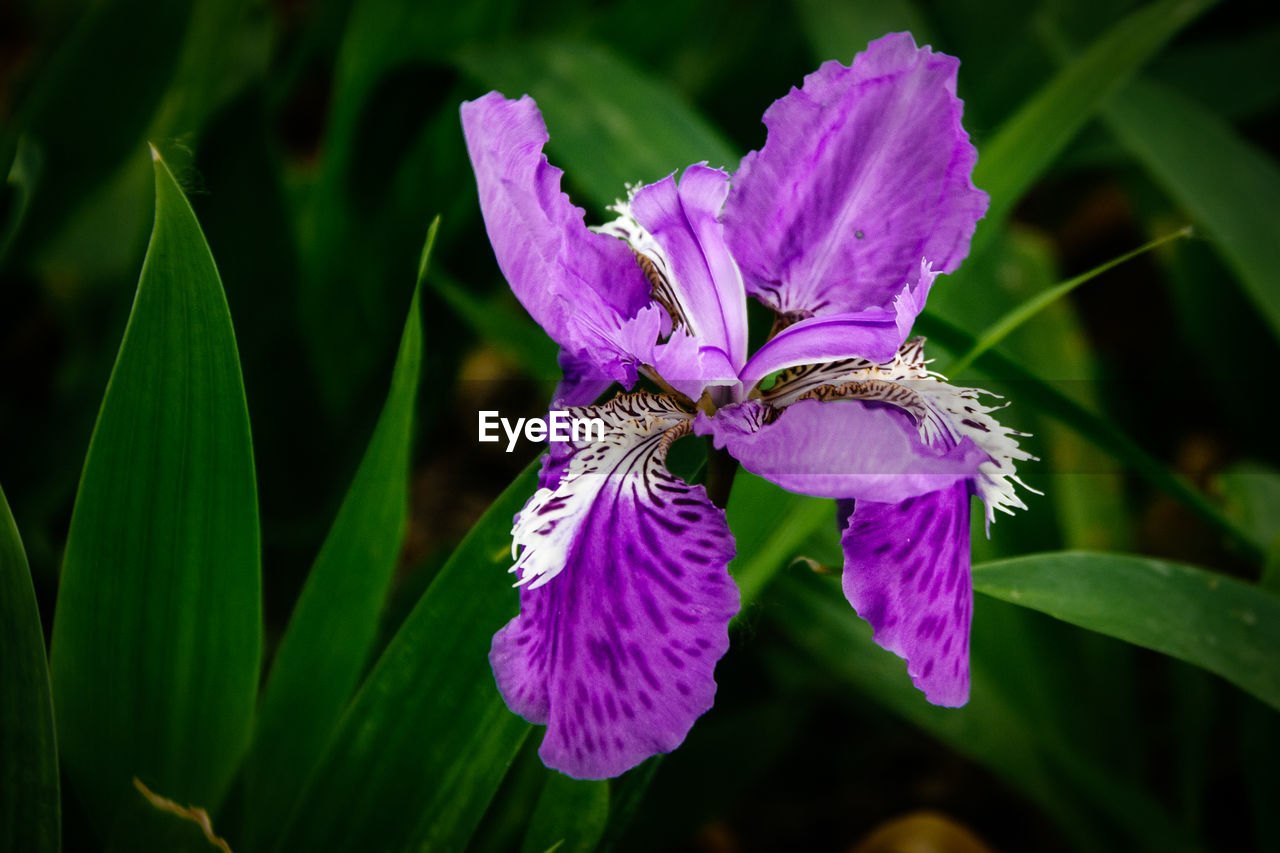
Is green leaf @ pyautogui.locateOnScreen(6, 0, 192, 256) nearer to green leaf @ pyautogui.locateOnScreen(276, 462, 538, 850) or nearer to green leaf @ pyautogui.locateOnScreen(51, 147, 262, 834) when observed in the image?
green leaf @ pyautogui.locateOnScreen(51, 147, 262, 834)

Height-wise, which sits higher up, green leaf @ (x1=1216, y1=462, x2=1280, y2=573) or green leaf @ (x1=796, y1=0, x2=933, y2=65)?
green leaf @ (x1=796, y1=0, x2=933, y2=65)

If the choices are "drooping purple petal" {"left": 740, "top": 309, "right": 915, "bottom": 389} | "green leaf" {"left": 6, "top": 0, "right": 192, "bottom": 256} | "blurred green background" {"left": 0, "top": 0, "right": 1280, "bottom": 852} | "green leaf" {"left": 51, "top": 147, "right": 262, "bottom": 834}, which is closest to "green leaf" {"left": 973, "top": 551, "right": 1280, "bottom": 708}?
"blurred green background" {"left": 0, "top": 0, "right": 1280, "bottom": 852}

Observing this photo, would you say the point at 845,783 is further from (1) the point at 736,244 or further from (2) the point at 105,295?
(2) the point at 105,295

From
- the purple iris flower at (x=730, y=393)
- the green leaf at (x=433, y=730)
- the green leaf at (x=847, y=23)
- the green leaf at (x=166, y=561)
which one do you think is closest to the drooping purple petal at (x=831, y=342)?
the purple iris flower at (x=730, y=393)

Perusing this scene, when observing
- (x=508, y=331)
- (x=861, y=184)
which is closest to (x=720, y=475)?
(x=861, y=184)

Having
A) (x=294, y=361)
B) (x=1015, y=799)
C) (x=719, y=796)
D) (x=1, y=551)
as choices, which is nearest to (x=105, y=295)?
(x=294, y=361)

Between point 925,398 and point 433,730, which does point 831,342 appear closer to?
point 925,398

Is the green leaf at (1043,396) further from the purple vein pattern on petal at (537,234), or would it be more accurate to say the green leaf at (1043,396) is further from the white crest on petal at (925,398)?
the purple vein pattern on petal at (537,234)
